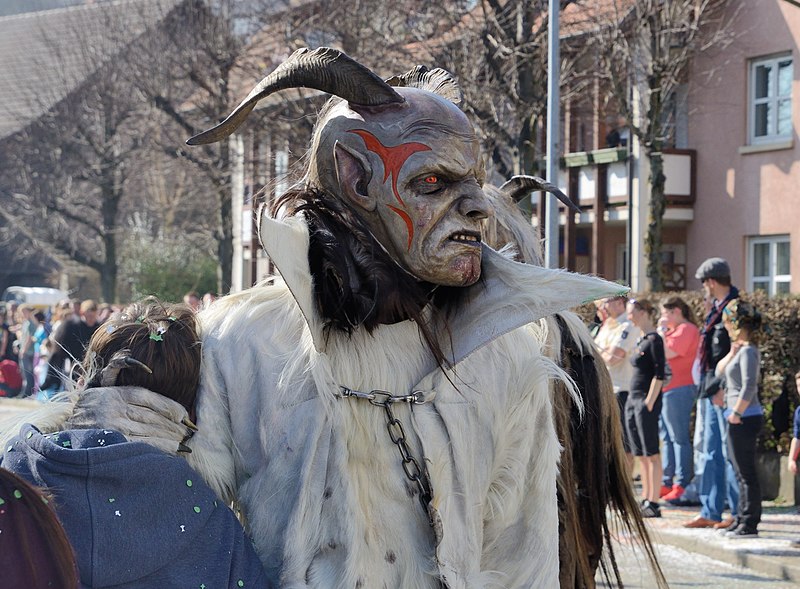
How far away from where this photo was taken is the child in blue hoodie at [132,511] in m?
2.18

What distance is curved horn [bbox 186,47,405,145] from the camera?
2588mm

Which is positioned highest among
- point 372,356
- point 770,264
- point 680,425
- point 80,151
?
point 80,151

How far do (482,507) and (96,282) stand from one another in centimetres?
3908

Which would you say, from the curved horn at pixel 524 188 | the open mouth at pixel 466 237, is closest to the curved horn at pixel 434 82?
the open mouth at pixel 466 237

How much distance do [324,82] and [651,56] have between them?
50.0 feet

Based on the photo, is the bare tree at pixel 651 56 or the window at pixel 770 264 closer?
the bare tree at pixel 651 56

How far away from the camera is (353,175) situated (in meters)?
2.63

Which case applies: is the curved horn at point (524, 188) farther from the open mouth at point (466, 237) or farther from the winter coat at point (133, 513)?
the winter coat at point (133, 513)

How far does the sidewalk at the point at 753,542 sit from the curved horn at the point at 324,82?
5169mm

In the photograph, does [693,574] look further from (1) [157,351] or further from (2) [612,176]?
(2) [612,176]

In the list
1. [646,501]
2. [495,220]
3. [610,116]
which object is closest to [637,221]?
[610,116]

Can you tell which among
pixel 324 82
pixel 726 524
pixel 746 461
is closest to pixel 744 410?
pixel 746 461

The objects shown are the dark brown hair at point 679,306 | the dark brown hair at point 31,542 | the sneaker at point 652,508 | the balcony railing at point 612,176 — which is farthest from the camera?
the balcony railing at point 612,176

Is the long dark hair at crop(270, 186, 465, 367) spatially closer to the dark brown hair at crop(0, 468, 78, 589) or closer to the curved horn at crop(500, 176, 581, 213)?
the dark brown hair at crop(0, 468, 78, 589)
